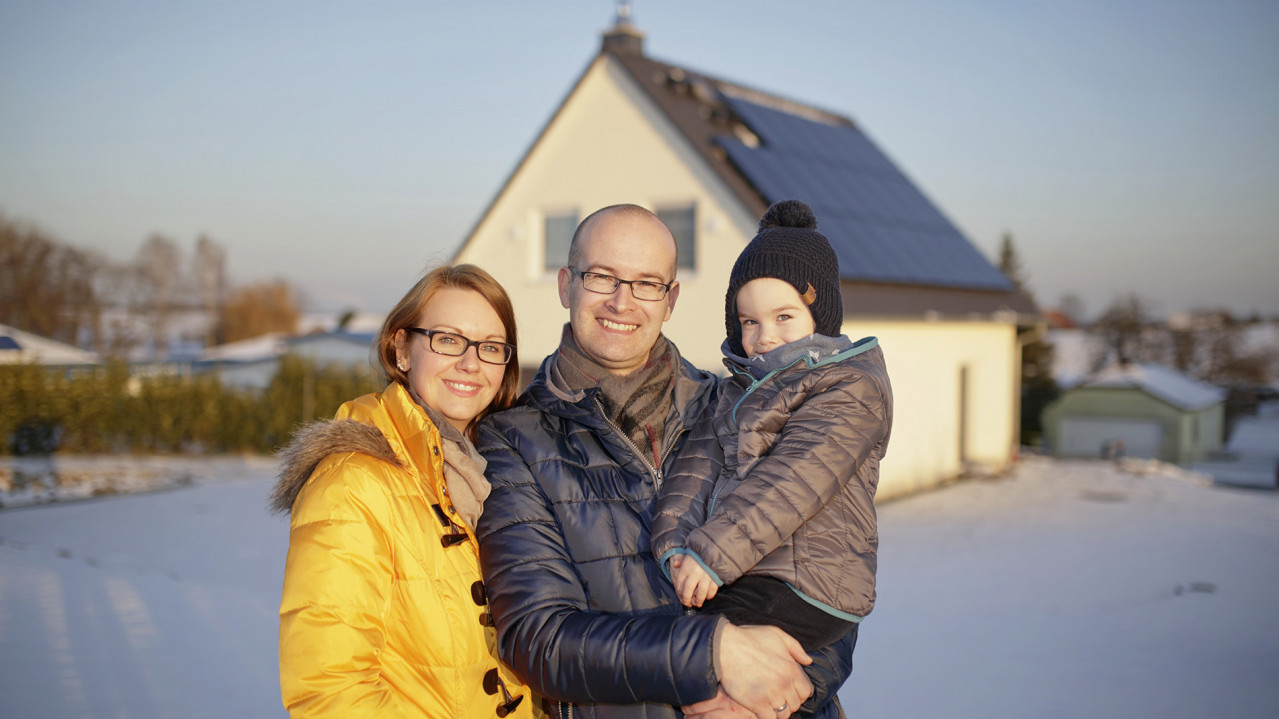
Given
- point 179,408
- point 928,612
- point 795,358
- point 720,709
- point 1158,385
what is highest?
point 795,358

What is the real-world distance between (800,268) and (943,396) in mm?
11953

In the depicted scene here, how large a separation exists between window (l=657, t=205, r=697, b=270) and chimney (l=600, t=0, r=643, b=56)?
123 inches

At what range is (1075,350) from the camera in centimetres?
5222

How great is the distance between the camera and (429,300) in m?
2.28

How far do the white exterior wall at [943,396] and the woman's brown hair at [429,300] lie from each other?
29.0ft

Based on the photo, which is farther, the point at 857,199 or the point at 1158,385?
the point at 1158,385

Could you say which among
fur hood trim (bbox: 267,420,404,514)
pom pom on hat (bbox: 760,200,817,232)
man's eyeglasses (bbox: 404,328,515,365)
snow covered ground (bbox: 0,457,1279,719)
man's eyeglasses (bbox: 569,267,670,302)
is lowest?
snow covered ground (bbox: 0,457,1279,719)

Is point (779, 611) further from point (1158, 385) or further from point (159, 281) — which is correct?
point (159, 281)

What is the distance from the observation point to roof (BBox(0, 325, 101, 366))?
16.1 meters

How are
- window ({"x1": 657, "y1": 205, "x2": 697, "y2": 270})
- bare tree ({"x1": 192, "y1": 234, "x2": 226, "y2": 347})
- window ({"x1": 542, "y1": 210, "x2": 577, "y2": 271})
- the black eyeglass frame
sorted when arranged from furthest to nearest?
bare tree ({"x1": 192, "y1": 234, "x2": 226, "y2": 347}) → window ({"x1": 542, "y1": 210, "x2": 577, "y2": 271}) → window ({"x1": 657, "y1": 205, "x2": 697, "y2": 270}) → the black eyeglass frame

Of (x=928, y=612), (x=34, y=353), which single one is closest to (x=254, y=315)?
(x=34, y=353)

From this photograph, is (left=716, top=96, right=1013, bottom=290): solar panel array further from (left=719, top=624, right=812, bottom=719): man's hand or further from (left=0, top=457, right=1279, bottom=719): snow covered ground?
(left=719, top=624, right=812, bottom=719): man's hand

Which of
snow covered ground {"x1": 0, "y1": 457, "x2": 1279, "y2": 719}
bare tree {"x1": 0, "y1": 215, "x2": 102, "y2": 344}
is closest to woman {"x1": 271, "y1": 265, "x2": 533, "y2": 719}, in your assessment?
snow covered ground {"x1": 0, "y1": 457, "x2": 1279, "y2": 719}

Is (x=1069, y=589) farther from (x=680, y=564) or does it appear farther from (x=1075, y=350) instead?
(x=1075, y=350)
